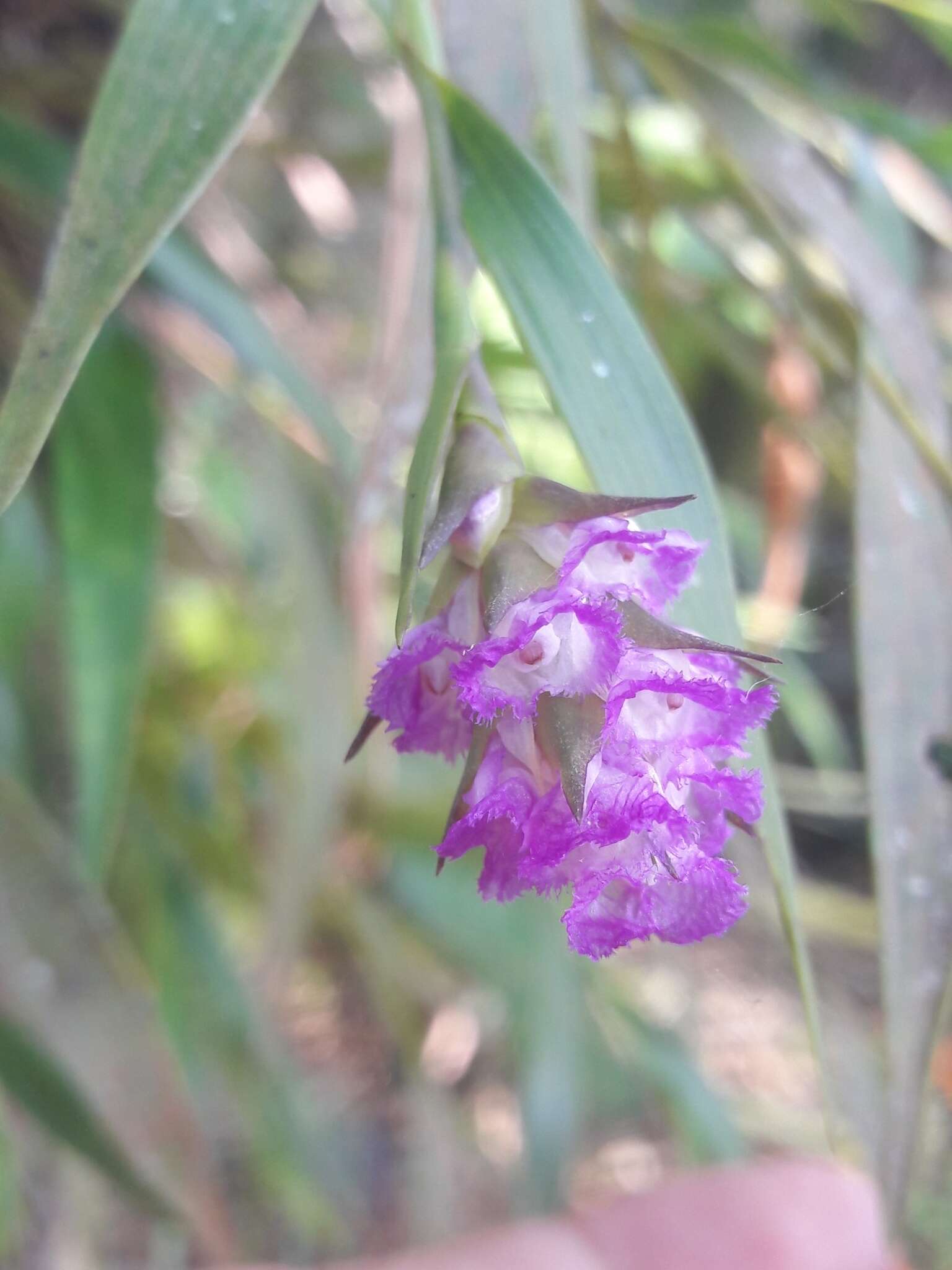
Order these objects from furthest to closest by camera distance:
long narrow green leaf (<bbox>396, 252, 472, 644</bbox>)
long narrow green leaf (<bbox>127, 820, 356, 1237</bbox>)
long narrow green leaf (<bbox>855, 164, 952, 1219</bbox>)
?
long narrow green leaf (<bbox>127, 820, 356, 1237</bbox>) → long narrow green leaf (<bbox>855, 164, 952, 1219</bbox>) → long narrow green leaf (<bbox>396, 252, 472, 644</bbox>)

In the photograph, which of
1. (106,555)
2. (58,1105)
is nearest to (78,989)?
(58,1105)

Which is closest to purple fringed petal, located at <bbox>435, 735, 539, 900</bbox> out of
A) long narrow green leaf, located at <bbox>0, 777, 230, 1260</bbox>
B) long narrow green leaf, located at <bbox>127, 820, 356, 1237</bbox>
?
long narrow green leaf, located at <bbox>0, 777, 230, 1260</bbox>

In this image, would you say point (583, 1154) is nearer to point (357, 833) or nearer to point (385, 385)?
point (357, 833)

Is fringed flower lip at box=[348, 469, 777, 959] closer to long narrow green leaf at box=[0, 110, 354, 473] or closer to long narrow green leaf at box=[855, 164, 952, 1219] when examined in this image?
long narrow green leaf at box=[855, 164, 952, 1219]

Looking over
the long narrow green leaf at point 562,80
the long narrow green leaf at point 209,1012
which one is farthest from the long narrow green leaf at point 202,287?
the long narrow green leaf at point 209,1012

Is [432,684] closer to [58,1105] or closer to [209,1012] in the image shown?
[58,1105]

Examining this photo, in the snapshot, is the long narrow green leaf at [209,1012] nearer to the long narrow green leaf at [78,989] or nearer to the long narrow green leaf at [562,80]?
the long narrow green leaf at [78,989]
